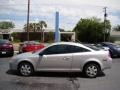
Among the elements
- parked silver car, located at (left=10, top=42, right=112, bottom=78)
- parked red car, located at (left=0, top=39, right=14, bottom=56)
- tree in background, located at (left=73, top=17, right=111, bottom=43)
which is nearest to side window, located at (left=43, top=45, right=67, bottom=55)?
parked silver car, located at (left=10, top=42, right=112, bottom=78)

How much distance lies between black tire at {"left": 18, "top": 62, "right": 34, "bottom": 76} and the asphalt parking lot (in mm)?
244

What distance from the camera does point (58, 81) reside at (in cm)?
1174

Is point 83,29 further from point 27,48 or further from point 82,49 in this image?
point 82,49

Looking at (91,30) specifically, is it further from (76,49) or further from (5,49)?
(76,49)

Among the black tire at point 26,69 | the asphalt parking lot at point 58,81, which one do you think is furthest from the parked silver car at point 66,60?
the asphalt parking lot at point 58,81

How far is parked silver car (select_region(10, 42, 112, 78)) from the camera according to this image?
12539 millimetres

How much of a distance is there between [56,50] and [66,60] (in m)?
0.62

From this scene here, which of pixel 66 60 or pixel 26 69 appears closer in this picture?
pixel 66 60

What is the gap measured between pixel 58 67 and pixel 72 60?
0.65m

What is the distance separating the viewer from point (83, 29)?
272 feet

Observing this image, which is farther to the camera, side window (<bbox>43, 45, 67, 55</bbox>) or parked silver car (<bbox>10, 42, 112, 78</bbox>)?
side window (<bbox>43, 45, 67, 55</bbox>)

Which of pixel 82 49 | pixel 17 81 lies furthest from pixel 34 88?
pixel 82 49

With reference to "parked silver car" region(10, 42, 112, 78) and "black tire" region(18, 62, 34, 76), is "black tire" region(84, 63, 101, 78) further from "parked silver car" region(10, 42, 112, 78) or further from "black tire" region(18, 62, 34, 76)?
"black tire" region(18, 62, 34, 76)

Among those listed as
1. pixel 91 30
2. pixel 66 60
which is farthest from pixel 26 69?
pixel 91 30
